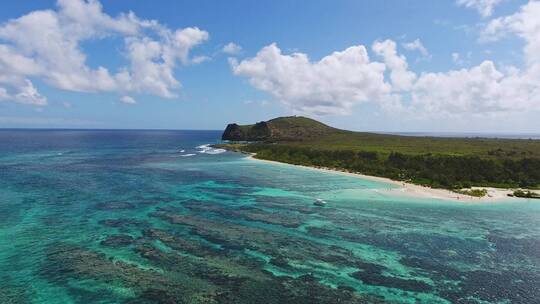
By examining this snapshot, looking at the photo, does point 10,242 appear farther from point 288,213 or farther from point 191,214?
point 288,213

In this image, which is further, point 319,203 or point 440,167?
point 440,167

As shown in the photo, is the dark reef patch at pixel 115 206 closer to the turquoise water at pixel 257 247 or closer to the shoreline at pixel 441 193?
the turquoise water at pixel 257 247

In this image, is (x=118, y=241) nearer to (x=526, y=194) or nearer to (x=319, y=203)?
(x=319, y=203)

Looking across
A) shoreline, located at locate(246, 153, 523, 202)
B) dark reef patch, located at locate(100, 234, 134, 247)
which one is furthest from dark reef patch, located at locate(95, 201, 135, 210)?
shoreline, located at locate(246, 153, 523, 202)

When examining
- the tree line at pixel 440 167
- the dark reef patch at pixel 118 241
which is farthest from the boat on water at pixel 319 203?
the tree line at pixel 440 167

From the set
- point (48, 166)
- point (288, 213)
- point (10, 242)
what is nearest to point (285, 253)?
point (288, 213)

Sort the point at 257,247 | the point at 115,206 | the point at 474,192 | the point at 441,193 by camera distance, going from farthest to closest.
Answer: the point at 441,193
the point at 474,192
the point at 115,206
the point at 257,247

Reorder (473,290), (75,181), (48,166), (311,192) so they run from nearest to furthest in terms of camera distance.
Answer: (473,290) → (311,192) → (75,181) → (48,166)

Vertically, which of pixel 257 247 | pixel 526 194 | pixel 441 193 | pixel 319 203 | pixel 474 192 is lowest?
pixel 257 247

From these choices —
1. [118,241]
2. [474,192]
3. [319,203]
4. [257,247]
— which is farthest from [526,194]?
[118,241]
